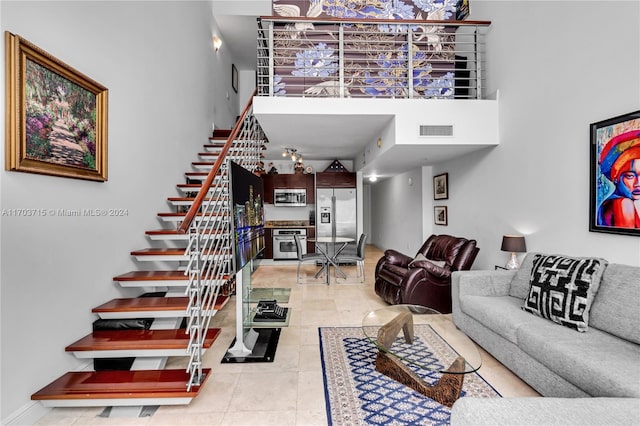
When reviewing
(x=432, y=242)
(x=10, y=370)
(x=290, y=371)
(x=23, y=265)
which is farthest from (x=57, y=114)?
(x=432, y=242)

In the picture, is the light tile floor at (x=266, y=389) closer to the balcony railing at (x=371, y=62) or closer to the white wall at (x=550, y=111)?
the white wall at (x=550, y=111)

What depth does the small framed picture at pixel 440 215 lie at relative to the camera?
5.78 meters

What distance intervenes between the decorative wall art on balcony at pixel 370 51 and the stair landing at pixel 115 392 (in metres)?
3.42

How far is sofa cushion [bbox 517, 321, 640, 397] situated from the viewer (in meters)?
1.66

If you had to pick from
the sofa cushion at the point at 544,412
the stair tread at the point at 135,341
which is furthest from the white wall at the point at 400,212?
the sofa cushion at the point at 544,412

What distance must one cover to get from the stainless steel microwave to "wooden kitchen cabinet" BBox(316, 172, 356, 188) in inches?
23.2

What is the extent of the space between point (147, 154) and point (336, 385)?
3156 mm

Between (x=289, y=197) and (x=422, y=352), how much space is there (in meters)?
6.26

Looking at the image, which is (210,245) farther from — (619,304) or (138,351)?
(619,304)

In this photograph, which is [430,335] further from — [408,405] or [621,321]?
[621,321]

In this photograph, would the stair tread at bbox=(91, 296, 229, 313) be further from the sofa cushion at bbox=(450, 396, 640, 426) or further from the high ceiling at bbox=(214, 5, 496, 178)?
the high ceiling at bbox=(214, 5, 496, 178)

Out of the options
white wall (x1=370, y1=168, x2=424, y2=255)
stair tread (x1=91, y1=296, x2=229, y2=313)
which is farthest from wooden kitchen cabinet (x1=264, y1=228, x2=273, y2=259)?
stair tread (x1=91, y1=296, x2=229, y2=313)

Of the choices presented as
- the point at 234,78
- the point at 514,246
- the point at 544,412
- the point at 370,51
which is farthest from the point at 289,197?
the point at 544,412

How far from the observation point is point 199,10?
18.2 ft
